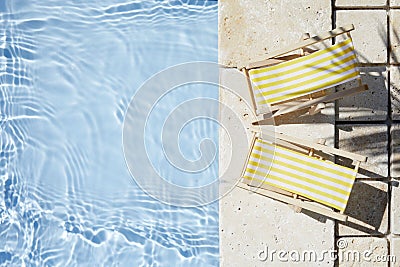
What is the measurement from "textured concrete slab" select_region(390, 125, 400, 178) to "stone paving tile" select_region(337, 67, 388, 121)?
0.11 metres

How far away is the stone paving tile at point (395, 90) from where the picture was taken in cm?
412

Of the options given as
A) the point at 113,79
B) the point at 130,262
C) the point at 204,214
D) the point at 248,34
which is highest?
the point at 248,34

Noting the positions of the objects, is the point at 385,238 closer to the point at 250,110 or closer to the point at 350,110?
the point at 350,110

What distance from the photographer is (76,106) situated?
4332 mm

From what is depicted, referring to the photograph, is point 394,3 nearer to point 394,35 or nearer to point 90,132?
point 394,35

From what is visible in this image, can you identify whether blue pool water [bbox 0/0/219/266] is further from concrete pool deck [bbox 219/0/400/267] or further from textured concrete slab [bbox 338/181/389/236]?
textured concrete slab [bbox 338/181/389/236]

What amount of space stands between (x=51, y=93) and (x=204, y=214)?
1.33m

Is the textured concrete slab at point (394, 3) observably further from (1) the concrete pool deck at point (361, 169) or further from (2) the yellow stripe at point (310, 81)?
(2) the yellow stripe at point (310, 81)

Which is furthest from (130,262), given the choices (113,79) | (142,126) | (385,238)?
(385,238)

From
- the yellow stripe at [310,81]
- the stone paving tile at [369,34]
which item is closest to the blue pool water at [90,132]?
the yellow stripe at [310,81]

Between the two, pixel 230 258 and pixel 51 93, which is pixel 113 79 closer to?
pixel 51 93

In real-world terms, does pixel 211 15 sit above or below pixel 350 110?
above

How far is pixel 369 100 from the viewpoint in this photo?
4.12 metres

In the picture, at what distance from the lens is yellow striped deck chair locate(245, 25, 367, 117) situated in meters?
3.66
